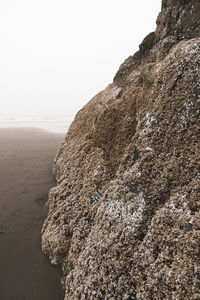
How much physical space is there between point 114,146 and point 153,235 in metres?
3.36

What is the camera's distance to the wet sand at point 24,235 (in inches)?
182

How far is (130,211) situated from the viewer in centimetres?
391

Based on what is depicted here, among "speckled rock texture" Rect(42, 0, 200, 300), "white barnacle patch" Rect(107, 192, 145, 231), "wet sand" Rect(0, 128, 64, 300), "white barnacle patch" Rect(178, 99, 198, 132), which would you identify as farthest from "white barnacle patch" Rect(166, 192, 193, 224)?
"wet sand" Rect(0, 128, 64, 300)

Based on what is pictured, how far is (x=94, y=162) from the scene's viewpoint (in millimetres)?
6293

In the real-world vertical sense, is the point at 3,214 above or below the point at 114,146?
below

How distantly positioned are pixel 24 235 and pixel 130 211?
472 cm

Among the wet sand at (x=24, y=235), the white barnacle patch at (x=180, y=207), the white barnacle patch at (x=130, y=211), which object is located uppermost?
the white barnacle patch at (x=180, y=207)

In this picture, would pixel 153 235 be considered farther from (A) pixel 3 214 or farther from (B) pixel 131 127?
(A) pixel 3 214

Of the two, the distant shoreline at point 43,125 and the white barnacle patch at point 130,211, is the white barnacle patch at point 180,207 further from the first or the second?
the distant shoreline at point 43,125

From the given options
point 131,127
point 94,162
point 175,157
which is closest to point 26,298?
point 94,162

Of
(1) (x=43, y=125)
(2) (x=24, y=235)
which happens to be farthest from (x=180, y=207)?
(1) (x=43, y=125)

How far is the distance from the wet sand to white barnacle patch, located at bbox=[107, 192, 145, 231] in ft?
9.24

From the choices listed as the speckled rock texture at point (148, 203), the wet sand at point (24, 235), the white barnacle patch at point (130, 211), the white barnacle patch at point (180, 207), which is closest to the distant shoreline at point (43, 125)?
the wet sand at point (24, 235)

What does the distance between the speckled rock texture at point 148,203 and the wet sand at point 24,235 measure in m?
0.41
